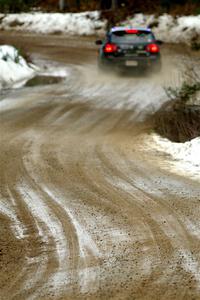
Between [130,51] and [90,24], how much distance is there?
1917cm

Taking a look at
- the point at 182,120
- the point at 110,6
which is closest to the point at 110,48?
the point at 182,120

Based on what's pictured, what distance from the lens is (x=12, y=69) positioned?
1809 centimetres

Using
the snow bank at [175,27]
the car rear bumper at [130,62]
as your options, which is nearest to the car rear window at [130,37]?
the car rear bumper at [130,62]

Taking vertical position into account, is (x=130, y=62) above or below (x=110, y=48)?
below

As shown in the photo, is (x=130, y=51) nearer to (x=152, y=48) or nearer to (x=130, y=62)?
(x=130, y=62)

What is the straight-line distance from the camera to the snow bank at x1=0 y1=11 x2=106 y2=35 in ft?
119

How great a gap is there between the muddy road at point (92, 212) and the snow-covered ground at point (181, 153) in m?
0.17

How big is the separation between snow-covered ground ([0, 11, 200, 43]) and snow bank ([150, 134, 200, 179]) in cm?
2056

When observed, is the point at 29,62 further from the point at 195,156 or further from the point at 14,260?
the point at 14,260

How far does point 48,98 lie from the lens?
47.0ft

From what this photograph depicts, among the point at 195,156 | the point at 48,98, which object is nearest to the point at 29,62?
the point at 48,98

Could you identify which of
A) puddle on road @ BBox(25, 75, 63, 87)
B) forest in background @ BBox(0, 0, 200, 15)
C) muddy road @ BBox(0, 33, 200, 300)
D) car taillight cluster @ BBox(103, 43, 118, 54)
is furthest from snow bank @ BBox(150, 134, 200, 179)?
forest in background @ BBox(0, 0, 200, 15)

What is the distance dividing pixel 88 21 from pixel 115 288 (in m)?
33.5

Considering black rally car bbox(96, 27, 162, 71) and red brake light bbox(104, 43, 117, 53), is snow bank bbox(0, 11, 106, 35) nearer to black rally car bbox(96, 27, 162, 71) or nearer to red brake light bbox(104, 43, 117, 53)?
black rally car bbox(96, 27, 162, 71)
